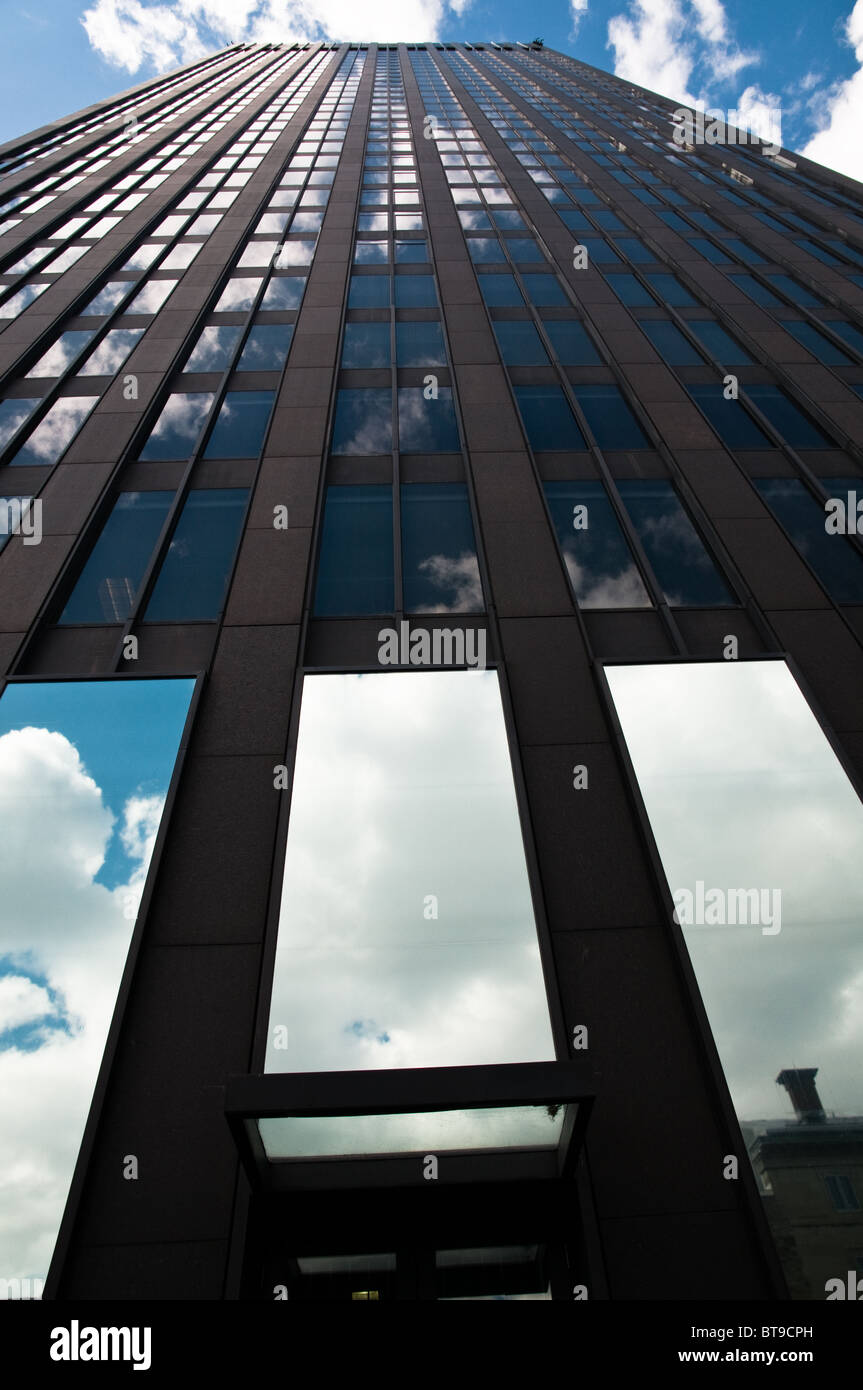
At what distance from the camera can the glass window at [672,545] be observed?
11.5 metres

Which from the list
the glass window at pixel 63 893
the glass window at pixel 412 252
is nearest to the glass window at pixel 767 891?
the glass window at pixel 63 893

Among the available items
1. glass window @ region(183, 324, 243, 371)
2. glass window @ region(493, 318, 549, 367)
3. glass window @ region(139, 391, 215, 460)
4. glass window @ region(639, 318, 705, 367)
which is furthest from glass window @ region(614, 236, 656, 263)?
glass window @ region(139, 391, 215, 460)

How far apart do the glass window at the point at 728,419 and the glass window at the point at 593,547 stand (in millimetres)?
3322

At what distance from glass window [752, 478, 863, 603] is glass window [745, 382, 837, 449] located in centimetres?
140

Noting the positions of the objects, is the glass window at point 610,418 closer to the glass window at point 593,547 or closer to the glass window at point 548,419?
the glass window at point 548,419

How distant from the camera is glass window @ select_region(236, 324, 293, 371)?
1633 cm

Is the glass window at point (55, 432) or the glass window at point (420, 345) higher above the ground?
the glass window at point (420, 345)

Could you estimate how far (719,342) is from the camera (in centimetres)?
1769

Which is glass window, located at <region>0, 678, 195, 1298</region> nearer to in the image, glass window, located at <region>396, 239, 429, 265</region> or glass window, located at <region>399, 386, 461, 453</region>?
glass window, located at <region>399, 386, 461, 453</region>

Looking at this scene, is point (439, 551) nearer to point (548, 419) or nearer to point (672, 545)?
point (672, 545)

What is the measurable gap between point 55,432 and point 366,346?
7034 millimetres

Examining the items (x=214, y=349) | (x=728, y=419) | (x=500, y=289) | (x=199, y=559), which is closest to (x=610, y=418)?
(x=728, y=419)

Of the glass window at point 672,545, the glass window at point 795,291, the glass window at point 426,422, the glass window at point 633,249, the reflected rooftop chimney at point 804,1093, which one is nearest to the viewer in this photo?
the reflected rooftop chimney at point 804,1093

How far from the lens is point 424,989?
7.17m
